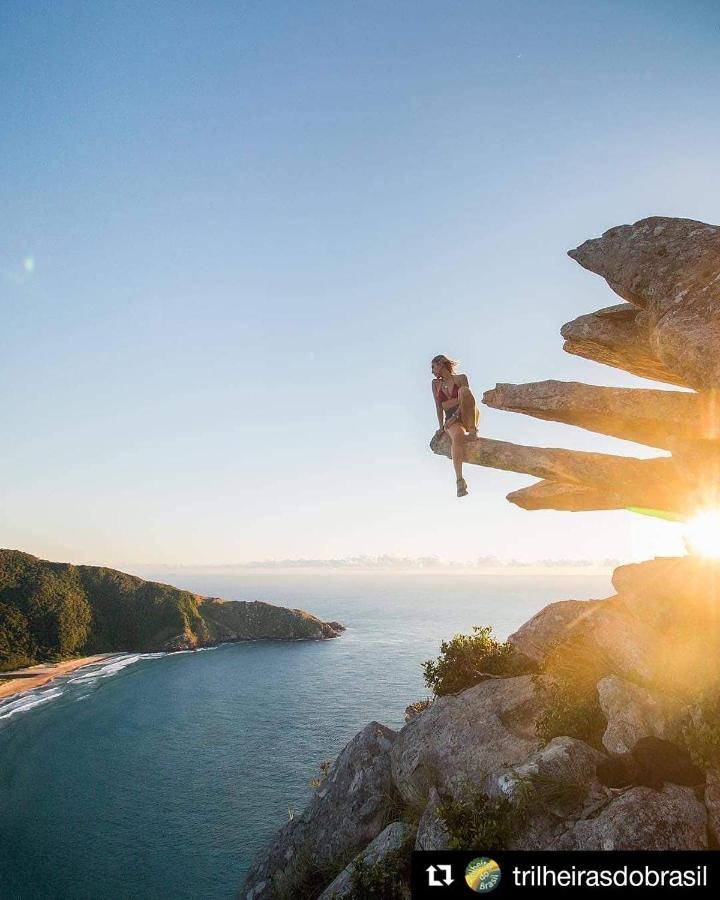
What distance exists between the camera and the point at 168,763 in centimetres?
5950

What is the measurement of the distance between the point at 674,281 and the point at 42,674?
148m

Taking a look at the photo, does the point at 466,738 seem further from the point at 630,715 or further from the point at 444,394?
the point at 444,394

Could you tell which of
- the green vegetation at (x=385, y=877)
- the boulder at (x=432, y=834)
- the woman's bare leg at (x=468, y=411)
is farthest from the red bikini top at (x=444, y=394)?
the green vegetation at (x=385, y=877)

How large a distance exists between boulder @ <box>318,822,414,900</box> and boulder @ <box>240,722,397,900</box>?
393cm

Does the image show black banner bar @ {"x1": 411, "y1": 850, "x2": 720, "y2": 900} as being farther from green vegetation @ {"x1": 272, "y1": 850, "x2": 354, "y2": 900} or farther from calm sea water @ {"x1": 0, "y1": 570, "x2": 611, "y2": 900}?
calm sea water @ {"x1": 0, "y1": 570, "x2": 611, "y2": 900}

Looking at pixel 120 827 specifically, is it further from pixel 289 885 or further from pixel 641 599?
pixel 641 599

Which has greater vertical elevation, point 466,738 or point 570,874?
point 570,874

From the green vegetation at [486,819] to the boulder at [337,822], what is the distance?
25.5ft

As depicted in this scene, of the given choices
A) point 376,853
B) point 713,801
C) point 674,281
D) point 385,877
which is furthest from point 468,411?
point 376,853

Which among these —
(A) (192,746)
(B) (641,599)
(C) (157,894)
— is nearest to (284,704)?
(A) (192,746)

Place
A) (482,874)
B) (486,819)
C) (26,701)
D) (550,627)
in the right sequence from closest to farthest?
(482,874) < (486,819) < (550,627) < (26,701)

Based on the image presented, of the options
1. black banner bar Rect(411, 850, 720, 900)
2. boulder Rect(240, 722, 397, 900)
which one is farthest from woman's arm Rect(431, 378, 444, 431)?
boulder Rect(240, 722, 397, 900)

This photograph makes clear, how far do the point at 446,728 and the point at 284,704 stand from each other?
77.2m

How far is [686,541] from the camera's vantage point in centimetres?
1675
